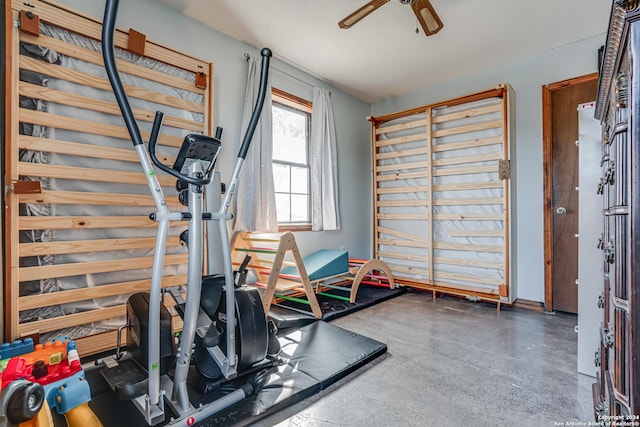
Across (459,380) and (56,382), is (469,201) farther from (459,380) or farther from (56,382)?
(56,382)

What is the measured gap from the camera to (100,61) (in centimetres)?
216

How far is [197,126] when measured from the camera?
2.70 m

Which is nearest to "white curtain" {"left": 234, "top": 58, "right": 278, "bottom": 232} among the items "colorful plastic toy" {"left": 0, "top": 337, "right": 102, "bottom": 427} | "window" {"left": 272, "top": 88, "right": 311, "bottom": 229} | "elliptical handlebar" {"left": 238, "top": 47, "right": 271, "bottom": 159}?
"window" {"left": 272, "top": 88, "right": 311, "bottom": 229}

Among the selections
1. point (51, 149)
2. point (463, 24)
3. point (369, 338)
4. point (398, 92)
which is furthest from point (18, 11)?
point (398, 92)

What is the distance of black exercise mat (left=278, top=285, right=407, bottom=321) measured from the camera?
10.1 ft

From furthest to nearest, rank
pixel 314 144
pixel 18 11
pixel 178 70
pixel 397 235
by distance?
pixel 397 235 < pixel 314 144 < pixel 178 70 < pixel 18 11

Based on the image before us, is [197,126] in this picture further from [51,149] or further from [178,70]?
[51,149]

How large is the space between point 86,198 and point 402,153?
136 inches

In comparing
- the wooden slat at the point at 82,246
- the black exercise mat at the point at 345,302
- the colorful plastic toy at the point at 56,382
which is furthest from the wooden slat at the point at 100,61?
the black exercise mat at the point at 345,302

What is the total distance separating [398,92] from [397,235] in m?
2.08

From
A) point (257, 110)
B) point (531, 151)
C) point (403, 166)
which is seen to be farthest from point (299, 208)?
point (531, 151)

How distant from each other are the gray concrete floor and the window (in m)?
1.43

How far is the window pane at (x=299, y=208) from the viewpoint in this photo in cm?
380

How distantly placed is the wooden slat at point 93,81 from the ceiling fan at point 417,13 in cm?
145
